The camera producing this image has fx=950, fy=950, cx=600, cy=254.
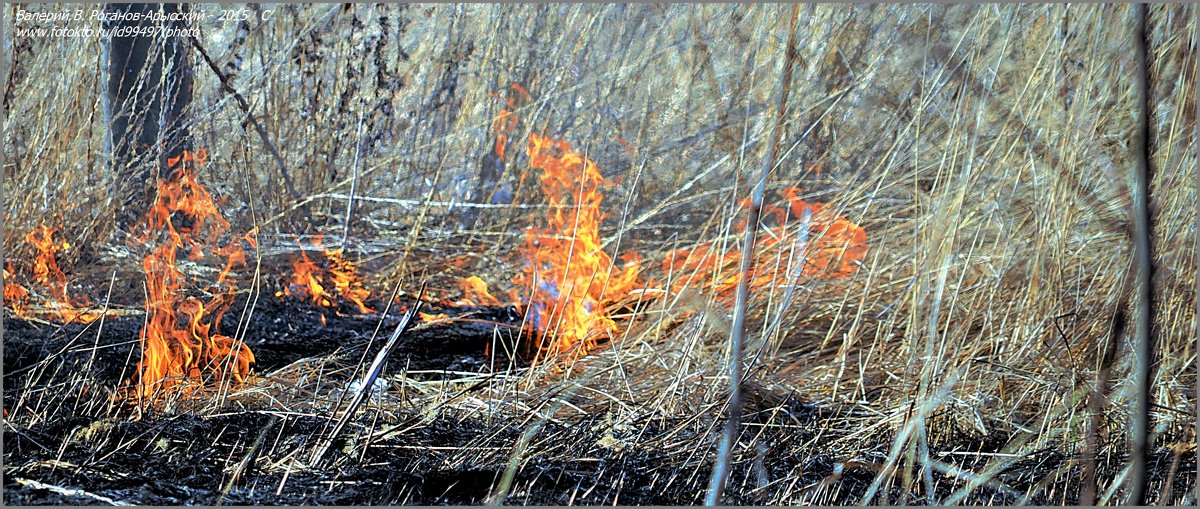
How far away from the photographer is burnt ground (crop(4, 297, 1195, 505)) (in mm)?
2049

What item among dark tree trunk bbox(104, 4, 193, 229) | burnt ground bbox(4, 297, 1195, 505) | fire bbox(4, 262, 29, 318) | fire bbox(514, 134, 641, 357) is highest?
dark tree trunk bbox(104, 4, 193, 229)

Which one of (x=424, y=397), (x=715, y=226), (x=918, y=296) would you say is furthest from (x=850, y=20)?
(x=424, y=397)

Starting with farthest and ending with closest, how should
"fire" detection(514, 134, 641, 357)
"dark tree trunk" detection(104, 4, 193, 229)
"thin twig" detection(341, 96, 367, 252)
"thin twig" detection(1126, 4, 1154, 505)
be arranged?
"thin twig" detection(341, 96, 367, 252), "dark tree trunk" detection(104, 4, 193, 229), "fire" detection(514, 134, 641, 357), "thin twig" detection(1126, 4, 1154, 505)

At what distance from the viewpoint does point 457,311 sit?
3.16 meters

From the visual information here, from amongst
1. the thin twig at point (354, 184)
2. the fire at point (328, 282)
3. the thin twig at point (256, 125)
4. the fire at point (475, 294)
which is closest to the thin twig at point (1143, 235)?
the fire at point (475, 294)

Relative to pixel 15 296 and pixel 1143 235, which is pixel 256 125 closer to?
pixel 15 296

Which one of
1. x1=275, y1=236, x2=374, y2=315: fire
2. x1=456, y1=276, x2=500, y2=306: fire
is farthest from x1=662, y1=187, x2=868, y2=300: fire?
x1=275, y1=236, x2=374, y2=315: fire

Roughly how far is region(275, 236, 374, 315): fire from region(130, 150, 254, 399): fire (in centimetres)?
19

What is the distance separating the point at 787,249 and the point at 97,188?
2.20 meters

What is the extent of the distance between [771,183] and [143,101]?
6.82 ft

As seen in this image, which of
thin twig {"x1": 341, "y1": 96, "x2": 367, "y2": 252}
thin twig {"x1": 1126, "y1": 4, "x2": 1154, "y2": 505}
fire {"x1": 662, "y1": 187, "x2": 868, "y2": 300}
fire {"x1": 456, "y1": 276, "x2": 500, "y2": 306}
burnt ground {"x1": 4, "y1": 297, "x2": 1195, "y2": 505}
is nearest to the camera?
thin twig {"x1": 1126, "y1": 4, "x2": 1154, "y2": 505}

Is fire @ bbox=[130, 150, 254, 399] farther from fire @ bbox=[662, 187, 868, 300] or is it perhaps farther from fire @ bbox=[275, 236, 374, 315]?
fire @ bbox=[662, 187, 868, 300]

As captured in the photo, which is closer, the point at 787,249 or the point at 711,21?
the point at 787,249

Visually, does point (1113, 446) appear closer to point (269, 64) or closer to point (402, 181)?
point (402, 181)
